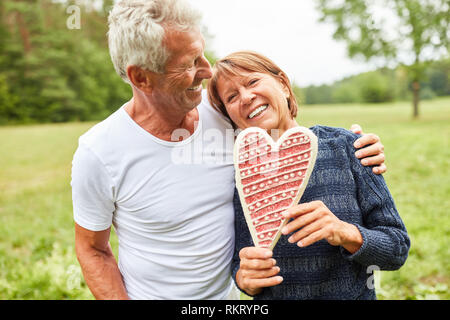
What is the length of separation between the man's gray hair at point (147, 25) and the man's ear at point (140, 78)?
2cm

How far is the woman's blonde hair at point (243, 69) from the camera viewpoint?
1436 millimetres

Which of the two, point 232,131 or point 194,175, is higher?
point 232,131

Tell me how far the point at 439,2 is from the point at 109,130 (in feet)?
54.7

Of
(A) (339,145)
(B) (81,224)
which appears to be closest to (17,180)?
(B) (81,224)

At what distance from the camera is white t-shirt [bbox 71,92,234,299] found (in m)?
1.37

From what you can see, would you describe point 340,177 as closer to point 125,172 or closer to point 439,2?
point 125,172

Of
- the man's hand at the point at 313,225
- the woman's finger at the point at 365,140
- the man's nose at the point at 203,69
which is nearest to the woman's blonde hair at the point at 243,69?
the man's nose at the point at 203,69

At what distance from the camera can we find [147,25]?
1.20m

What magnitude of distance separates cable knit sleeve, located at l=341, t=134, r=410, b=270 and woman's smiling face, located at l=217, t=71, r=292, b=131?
28cm

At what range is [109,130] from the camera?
4.57 feet

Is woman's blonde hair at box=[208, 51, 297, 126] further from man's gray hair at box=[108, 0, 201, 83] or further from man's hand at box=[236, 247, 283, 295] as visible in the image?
man's hand at box=[236, 247, 283, 295]

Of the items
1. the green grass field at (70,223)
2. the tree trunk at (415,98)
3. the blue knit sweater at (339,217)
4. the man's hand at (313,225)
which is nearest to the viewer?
the man's hand at (313,225)

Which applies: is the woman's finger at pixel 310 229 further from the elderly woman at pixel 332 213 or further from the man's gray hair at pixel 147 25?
the man's gray hair at pixel 147 25

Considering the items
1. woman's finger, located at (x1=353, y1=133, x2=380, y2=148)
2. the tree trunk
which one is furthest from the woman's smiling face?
the tree trunk
